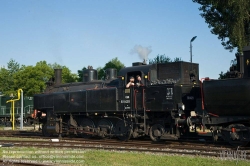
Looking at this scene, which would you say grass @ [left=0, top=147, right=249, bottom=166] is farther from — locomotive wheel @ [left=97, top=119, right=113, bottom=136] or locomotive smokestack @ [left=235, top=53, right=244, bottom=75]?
locomotive wheel @ [left=97, top=119, right=113, bottom=136]

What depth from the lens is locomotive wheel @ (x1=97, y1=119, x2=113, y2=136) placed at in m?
18.2

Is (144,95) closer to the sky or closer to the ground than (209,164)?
closer to the sky

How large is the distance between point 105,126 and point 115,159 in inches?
282

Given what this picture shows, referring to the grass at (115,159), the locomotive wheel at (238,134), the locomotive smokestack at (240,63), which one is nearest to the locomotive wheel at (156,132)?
the locomotive wheel at (238,134)

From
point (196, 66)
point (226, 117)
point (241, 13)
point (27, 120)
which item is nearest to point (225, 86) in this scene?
point (226, 117)

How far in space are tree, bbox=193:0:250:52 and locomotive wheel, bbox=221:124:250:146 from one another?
35.4 ft

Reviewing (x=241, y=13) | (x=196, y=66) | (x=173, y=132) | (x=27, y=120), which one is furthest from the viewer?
(x=27, y=120)

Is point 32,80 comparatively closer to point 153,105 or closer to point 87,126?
point 87,126

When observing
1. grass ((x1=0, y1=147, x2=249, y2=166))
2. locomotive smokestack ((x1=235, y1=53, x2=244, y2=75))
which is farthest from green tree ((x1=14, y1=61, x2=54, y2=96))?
locomotive smokestack ((x1=235, y1=53, x2=244, y2=75))

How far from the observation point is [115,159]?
11.2m

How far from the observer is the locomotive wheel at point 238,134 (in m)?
A: 13.3

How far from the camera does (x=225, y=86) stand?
13.6 meters

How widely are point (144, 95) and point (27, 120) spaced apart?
2154cm

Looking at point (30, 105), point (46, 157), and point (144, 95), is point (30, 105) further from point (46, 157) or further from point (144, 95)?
point (46, 157)
